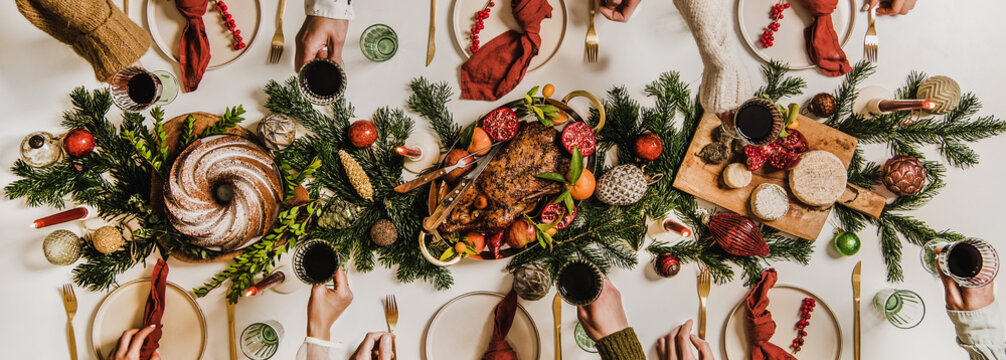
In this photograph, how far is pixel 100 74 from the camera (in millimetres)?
1228

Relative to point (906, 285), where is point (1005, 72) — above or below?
above

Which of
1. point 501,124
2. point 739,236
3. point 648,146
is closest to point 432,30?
point 501,124

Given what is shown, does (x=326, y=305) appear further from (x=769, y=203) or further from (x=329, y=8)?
(x=769, y=203)

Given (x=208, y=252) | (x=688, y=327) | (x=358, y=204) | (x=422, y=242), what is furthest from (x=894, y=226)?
(x=208, y=252)

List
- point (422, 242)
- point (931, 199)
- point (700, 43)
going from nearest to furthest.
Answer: point (700, 43), point (422, 242), point (931, 199)

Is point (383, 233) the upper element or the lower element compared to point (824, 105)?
lower

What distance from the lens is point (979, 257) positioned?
1173 mm

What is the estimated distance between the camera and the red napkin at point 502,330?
4.22ft

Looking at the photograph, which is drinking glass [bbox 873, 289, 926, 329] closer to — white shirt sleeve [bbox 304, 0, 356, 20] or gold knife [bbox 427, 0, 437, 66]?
gold knife [bbox 427, 0, 437, 66]

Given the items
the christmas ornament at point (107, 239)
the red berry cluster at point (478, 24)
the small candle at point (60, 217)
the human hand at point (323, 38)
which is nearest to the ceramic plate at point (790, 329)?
the red berry cluster at point (478, 24)

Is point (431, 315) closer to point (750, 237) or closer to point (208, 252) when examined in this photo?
point (208, 252)

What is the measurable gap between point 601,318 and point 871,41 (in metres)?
1.06

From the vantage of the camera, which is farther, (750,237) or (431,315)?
(431,315)

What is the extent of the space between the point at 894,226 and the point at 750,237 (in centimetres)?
46
